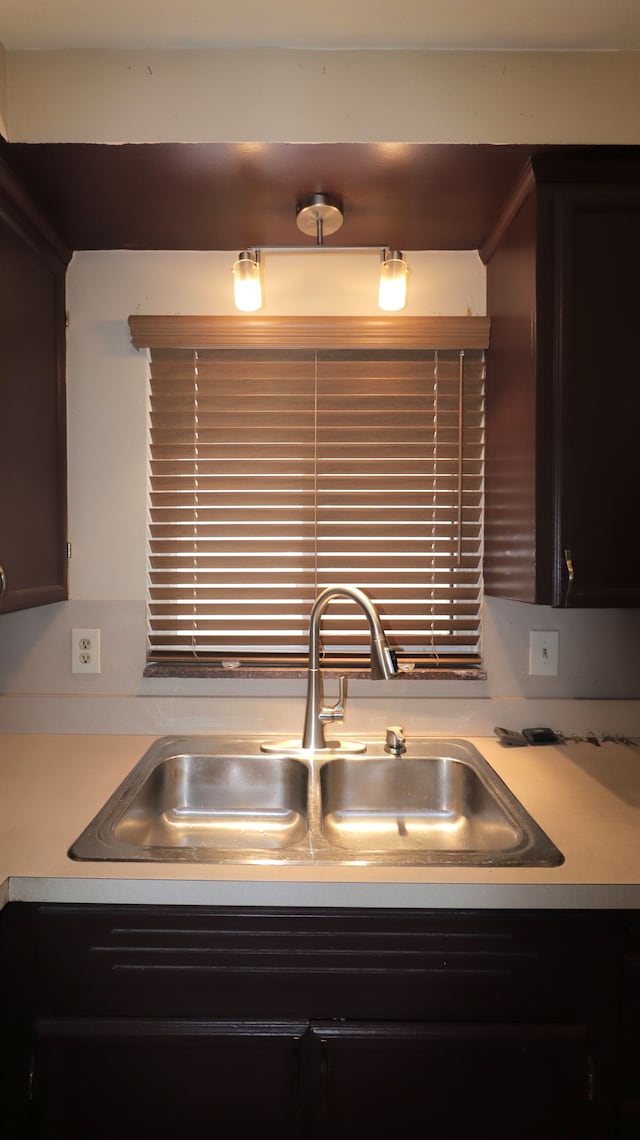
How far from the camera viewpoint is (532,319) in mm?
1309

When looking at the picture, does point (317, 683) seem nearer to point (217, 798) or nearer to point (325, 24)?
point (217, 798)

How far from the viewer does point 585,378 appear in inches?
50.3

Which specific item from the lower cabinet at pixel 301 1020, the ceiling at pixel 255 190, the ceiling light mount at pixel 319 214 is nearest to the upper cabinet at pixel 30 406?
the ceiling at pixel 255 190

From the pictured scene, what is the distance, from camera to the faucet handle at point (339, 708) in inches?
60.6

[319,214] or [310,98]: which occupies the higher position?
[310,98]

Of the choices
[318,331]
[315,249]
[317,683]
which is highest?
[315,249]

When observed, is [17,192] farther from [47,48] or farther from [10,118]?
[47,48]

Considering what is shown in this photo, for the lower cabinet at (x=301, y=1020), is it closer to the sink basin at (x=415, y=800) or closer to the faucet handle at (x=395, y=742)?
the sink basin at (x=415, y=800)

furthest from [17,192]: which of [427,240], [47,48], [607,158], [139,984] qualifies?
[139,984]

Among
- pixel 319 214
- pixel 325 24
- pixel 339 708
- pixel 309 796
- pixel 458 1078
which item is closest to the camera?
pixel 458 1078

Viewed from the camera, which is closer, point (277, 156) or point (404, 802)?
point (277, 156)

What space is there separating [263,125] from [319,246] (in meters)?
0.28

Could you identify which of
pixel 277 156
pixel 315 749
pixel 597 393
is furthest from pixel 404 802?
pixel 277 156

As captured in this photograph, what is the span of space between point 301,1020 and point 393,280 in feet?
4.68
